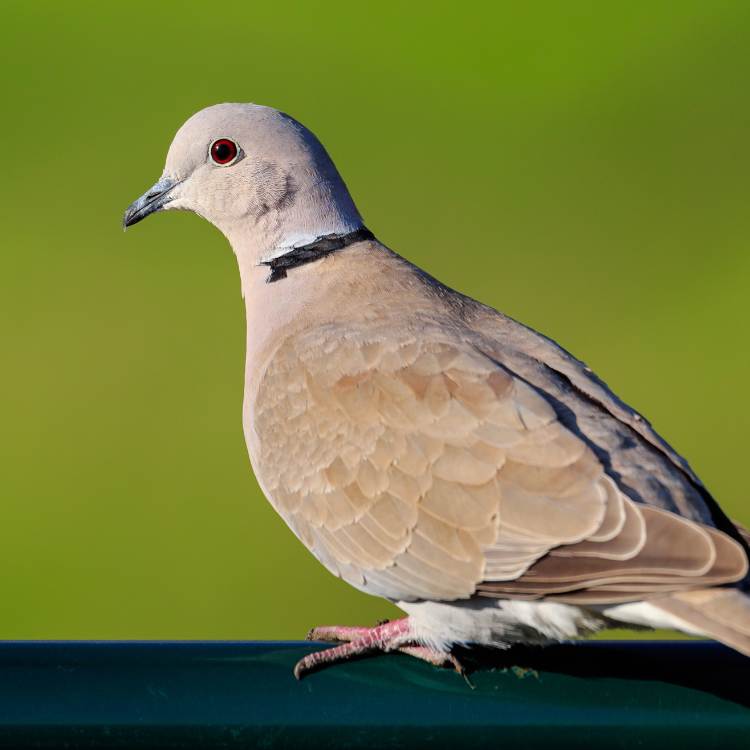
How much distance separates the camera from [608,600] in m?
3.62

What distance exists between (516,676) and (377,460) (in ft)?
2.21

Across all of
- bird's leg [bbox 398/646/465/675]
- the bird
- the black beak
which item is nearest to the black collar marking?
the bird

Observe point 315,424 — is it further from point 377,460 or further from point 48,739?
point 48,739

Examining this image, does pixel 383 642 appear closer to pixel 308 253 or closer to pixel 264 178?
pixel 308 253

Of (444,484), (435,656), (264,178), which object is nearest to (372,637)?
(435,656)

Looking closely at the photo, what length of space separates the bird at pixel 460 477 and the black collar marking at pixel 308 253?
0.02 meters

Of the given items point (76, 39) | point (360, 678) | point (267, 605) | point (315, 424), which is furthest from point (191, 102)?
point (360, 678)

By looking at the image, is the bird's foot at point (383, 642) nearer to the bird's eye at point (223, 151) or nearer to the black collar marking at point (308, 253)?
the black collar marking at point (308, 253)

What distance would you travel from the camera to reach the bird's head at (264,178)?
5.02 meters

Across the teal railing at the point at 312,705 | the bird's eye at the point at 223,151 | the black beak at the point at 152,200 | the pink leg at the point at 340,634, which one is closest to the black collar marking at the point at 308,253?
the bird's eye at the point at 223,151

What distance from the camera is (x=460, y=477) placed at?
3.89 m

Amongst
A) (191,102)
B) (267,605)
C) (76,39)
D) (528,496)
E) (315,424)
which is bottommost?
(267,605)

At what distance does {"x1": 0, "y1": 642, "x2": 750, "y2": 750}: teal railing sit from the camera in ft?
10.8

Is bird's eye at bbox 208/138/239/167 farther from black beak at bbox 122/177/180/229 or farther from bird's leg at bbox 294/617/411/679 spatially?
bird's leg at bbox 294/617/411/679
